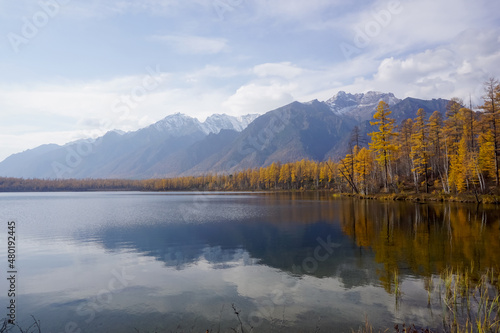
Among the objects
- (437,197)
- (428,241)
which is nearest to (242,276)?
(428,241)

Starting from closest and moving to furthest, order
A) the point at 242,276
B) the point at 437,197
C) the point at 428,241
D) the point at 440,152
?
the point at 242,276, the point at 428,241, the point at 437,197, the point at 440,152

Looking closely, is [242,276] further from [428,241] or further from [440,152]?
[440,152]

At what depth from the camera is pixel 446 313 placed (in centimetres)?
1032

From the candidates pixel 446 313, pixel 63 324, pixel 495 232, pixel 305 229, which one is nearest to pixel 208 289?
pixel 63 324

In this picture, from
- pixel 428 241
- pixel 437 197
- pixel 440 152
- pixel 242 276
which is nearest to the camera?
pixel 242 276

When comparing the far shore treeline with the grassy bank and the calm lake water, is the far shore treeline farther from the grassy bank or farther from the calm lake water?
the calm lake water

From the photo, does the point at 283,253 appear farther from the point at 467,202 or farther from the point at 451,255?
the point at 467,202

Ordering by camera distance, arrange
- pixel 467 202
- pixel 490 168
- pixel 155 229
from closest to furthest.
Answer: pixel 155 229 < pixel 467 202 < pixel 490 168

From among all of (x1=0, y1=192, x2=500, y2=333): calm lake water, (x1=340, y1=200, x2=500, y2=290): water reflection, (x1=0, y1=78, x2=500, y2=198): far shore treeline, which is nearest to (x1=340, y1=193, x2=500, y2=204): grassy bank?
(x1=0, y1=78, x2=500, y2=198): far shore treeline

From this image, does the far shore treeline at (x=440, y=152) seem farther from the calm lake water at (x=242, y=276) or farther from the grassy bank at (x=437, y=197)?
the calm lake water at (x=242, y=276)

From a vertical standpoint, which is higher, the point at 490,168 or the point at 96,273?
the point at 490,168

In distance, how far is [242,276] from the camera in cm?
1557

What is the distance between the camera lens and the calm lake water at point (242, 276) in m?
10.6

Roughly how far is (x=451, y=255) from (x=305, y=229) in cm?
1364
